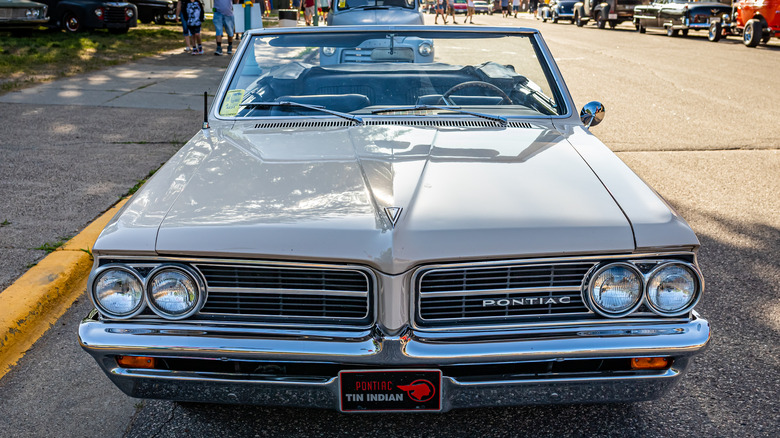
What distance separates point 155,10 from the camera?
23.6m

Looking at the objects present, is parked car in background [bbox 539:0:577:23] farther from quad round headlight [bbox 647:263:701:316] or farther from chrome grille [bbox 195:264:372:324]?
chrome grille [bbox 195:264:372:324]

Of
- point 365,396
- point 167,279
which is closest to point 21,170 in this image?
point 167,279

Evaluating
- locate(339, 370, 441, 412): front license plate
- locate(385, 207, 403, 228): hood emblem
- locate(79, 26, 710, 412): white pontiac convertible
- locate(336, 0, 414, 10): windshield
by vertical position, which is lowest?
→ locate(339, 370, 441, 412): front license plate

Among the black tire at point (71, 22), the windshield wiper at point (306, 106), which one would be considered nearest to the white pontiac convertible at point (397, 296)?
the windshield wiper at point (306, 106)

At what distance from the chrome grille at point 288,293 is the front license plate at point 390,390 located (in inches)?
7.1

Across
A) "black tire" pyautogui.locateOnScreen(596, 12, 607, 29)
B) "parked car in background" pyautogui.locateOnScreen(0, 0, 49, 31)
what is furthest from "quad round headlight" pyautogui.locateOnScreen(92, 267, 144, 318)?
"black tire" pyautogui.locateOnScreen(596, 12, 607, 29)

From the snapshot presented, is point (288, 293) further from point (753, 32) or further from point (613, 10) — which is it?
point (613, 10)

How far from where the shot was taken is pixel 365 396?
2238mm

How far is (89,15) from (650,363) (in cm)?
1890

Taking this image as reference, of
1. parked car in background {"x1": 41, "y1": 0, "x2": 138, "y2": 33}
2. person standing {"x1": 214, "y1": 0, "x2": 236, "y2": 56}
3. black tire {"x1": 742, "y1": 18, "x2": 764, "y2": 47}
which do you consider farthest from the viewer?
black tire {"x1": 742, "y1": 18, "x2": 764, "y2": 47}

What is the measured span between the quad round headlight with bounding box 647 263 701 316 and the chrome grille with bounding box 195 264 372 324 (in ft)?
3.02

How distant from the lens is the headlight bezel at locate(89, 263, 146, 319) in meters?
2.27

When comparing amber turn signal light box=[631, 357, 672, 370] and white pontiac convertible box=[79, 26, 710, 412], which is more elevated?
white pontiac convertible box=[79, 26, 710, 412]

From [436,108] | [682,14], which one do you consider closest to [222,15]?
[436,108]
